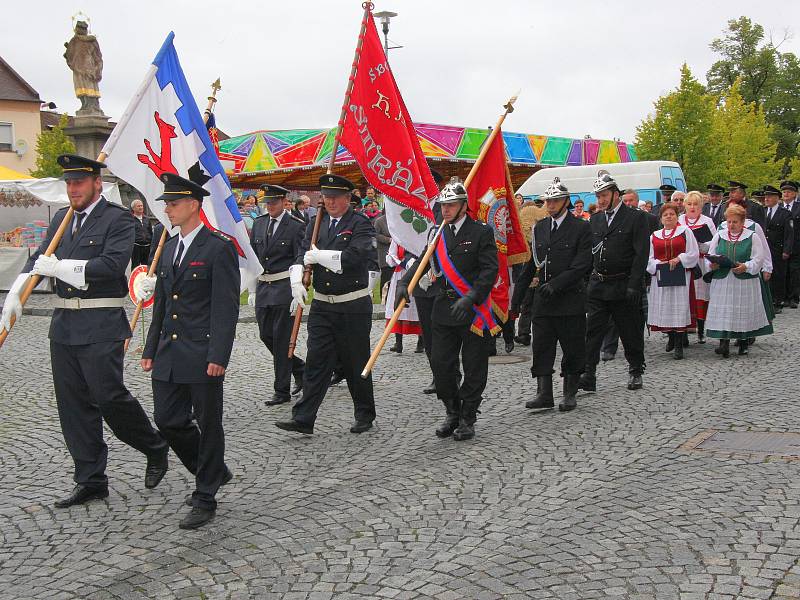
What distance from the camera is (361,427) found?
23.2 feet

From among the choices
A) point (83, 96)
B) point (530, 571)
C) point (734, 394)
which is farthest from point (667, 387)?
point (83, 96)

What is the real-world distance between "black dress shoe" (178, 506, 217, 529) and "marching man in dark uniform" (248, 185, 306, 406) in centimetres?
328

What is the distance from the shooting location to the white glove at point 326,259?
6820 mm

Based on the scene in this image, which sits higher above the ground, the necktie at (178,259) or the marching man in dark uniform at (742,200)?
the marching man in dark uniform at (742,200)

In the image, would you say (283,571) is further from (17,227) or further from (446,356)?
(17,227)

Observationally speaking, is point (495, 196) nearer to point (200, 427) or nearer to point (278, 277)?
point (278, 277)

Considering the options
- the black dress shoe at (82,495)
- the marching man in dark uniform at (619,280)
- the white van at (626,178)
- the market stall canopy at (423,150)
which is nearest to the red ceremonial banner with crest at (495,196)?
the marching man in dark uniform at (619,280)

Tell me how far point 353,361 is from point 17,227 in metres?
16.2

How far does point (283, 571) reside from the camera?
4.20 metres

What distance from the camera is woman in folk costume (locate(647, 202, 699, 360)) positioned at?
10398 millimetres

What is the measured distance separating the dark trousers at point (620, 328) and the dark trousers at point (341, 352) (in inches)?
98.3

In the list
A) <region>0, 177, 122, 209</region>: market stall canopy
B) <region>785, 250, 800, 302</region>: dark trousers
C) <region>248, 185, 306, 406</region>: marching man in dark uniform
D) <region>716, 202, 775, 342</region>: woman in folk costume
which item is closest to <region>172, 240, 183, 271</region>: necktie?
<region>248, 185, 306, 406</region>: marching man in dark uniform

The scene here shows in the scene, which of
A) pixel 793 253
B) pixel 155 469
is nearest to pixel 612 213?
pixel 155 469

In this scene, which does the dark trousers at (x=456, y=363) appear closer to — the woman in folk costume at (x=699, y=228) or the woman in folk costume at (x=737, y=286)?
the woman in folk costume at (x=737, y=286)
